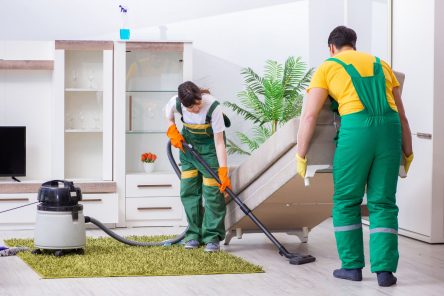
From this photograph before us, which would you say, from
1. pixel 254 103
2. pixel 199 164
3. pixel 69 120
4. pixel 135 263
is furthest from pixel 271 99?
pixel 135 263

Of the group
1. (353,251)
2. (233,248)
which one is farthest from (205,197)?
(353,251)

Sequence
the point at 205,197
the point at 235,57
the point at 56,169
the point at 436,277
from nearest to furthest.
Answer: the point at 436,277, the point at 205,197, the point at 56,169, the point at 235,57

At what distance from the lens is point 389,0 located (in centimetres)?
694

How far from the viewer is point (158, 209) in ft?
24.5

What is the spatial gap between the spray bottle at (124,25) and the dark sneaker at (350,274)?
344 centimetres

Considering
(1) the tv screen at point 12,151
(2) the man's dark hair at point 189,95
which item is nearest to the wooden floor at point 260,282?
(2) the man's dark hair at point 189,95

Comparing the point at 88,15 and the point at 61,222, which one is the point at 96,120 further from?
the point at 61,222

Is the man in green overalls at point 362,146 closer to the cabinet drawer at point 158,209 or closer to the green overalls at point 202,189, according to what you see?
the green overalls at point 202,189

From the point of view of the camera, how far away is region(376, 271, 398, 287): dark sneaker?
15.2 feet

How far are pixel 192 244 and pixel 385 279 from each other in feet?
5.59

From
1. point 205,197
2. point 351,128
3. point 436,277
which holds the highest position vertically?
point 351,128

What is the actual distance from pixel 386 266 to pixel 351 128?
76 cm

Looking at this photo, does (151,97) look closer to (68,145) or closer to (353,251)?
(68,145)

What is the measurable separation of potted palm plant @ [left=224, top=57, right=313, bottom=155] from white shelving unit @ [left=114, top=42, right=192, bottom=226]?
60cm
